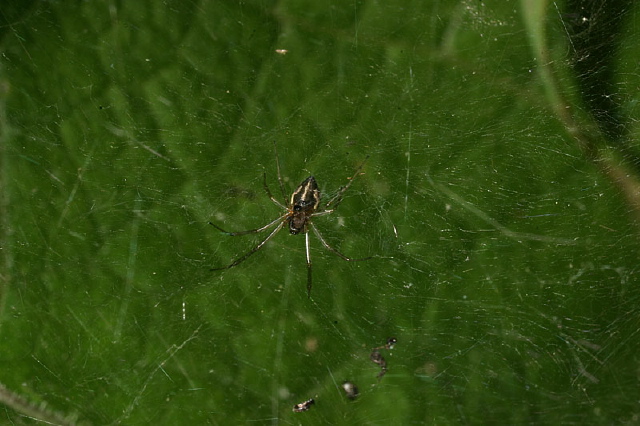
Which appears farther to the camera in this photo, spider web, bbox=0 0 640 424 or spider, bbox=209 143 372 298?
spider, bbox=209 143 372 298

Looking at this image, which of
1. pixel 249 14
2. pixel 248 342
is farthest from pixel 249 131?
pixel 248 342

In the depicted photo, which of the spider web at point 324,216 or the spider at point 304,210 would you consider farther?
the spider at point 304,210

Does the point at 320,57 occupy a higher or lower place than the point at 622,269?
higher

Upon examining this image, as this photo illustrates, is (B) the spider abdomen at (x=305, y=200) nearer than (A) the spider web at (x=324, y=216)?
No

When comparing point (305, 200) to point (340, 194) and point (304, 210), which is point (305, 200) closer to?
point (304, 210)

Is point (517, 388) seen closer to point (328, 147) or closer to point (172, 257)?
point (328, 147)

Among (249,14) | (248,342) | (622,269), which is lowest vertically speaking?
(248,342)

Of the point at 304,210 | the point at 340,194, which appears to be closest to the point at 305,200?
the point at 304,210
